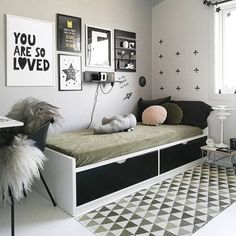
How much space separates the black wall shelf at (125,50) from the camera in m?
3.61

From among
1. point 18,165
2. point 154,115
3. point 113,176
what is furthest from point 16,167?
point 154,115

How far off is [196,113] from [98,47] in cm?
162

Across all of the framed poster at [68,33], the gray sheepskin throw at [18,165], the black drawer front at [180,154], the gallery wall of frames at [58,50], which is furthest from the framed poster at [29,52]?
the black drawer front at [180,154]

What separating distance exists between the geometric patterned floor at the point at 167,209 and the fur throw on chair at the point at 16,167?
60cm

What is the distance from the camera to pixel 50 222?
194 cm

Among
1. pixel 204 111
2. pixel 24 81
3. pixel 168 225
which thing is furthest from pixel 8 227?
pixel 204 111

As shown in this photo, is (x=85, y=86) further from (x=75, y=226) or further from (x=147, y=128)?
(x=75, y=226)

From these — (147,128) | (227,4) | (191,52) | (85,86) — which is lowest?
(147,128)

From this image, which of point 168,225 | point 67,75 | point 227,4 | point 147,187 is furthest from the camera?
point 227,4

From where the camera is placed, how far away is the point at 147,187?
8.55 feet

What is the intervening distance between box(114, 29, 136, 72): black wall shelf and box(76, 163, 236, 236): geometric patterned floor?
1.78 meters

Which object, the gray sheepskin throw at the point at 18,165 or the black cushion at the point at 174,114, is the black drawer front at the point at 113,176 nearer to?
the gray sheepskin throw at the point at 18,165

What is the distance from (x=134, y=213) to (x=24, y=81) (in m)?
1.79

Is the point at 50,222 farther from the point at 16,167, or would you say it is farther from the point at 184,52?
the point at 184,52
